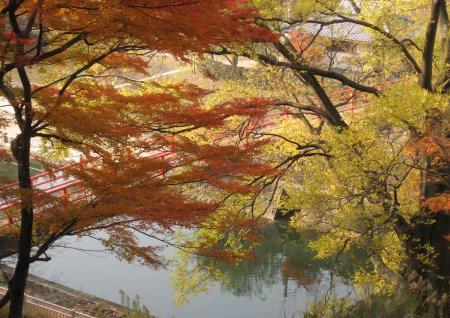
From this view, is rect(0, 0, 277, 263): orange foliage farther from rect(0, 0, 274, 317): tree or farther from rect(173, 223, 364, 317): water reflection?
rect(173, 223, 364, 317): water reflection

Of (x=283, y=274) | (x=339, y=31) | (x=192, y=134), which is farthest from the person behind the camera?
(x=283, y=274)

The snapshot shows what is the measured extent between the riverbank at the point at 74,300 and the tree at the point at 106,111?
269 centimetres

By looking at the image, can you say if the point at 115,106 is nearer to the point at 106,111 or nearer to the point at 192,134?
the point at 106,111

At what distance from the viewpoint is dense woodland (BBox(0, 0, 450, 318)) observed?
184 inches

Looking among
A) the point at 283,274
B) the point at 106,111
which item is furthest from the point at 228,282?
the point at 106,111

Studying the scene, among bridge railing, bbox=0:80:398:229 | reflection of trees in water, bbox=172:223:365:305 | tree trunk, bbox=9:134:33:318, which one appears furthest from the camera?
reflection of trees in water, bbox=172:223:365:305

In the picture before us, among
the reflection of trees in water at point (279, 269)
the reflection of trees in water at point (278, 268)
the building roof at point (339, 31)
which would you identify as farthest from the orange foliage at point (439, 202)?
the reflection of trees in water at point (278, 268)

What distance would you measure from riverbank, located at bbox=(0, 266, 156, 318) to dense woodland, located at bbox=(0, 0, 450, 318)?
1531mm

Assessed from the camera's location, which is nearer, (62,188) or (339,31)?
(62,188)

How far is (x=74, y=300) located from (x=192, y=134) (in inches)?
167

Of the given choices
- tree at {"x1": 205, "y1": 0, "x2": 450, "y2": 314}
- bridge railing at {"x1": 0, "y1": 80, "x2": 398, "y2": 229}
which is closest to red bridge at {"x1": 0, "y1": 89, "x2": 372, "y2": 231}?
bridge railing at {"x1": 0, "y1": 80, "x2": 398, "y2": 229}

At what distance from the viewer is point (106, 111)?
5520 mm

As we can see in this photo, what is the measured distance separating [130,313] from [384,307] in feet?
13.5

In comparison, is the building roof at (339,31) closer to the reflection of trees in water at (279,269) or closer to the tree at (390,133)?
the tree at (390,133)
